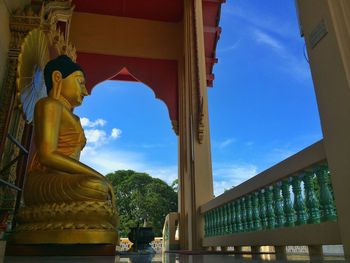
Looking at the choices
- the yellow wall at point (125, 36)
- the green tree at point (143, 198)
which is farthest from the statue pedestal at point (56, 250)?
the green tree at point (143, 198)

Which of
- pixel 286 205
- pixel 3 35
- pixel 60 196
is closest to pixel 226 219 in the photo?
pixel 286 205

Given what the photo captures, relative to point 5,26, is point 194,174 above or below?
below

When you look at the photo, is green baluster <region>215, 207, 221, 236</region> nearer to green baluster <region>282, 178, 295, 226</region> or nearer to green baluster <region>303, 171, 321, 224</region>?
green baluster <region>282, 178, 295, 226</region>

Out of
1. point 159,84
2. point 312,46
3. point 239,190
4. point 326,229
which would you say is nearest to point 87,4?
point 159,84

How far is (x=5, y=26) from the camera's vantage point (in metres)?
2.45

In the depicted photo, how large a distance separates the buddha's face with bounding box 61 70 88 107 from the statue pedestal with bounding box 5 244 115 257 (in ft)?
3.44

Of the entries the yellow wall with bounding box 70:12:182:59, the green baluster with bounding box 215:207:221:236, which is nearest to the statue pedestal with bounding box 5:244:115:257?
the green baluster with bounding box 215:207:221:236

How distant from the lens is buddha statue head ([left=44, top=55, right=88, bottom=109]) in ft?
7.81

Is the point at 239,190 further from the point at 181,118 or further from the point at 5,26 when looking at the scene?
the point at 181,118

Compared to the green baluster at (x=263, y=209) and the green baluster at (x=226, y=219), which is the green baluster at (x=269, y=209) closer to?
the green baluster at (x=263, y=209)

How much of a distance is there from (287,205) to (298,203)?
0.49 feet

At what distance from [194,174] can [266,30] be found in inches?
92.4

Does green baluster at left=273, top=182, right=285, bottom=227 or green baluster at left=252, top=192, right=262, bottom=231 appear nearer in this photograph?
green baluster at left=273, top=182, right=285, bottom=227

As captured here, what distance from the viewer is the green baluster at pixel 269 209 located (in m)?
1.99
